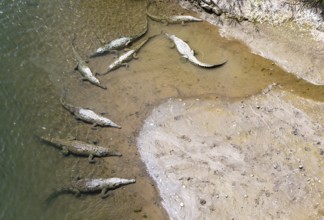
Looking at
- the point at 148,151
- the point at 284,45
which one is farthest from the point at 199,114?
the point at 284,45

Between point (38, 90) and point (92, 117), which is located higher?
point (38, 90)

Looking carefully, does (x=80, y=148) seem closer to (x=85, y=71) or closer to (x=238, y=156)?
(x=85, y=71)

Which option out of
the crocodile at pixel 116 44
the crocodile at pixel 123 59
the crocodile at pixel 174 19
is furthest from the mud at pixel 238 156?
the crocodile at pixel 174 19

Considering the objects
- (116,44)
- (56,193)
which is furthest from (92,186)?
(116,44)

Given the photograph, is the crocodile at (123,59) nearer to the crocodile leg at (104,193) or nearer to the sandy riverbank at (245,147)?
the sandy riverbank at (245,147)

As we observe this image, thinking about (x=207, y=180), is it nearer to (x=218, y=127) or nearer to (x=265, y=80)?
(x=218, y=127)

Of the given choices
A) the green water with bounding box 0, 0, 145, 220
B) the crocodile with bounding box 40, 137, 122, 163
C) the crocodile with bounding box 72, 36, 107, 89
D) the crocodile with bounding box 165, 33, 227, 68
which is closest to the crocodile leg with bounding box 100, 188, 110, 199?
the green water with bounding box 0, 0, 145, 220

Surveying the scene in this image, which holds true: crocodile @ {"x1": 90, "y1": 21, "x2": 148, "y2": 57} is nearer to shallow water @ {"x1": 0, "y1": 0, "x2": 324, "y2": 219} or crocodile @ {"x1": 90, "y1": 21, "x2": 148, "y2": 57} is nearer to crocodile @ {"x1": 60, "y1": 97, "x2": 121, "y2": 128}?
shallow water @ {"x1": 0, "y1": 0, "x2": 324, "y2": 219}
